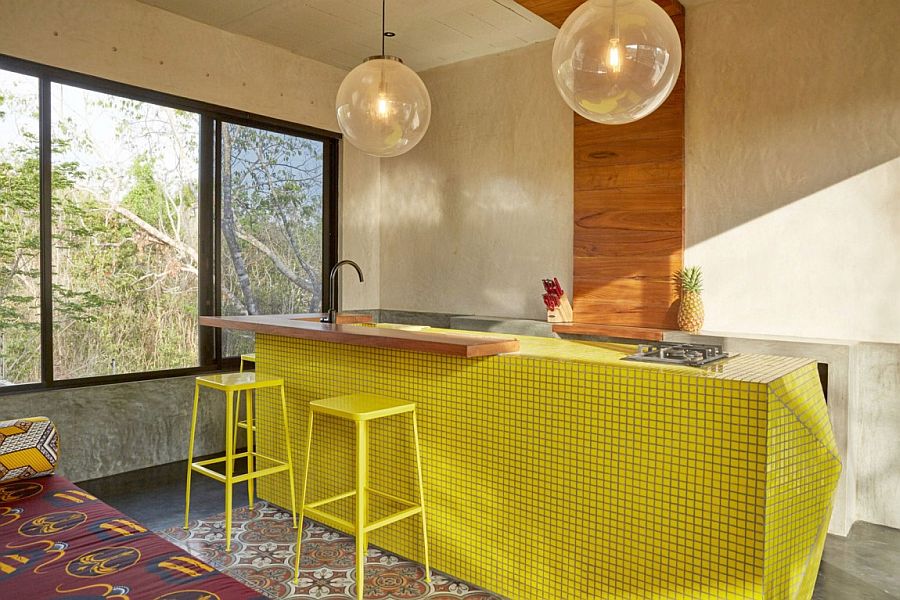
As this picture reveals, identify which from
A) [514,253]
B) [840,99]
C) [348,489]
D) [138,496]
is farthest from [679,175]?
[138,496]

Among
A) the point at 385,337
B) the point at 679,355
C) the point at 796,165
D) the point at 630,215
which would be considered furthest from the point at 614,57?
the point at 630,215

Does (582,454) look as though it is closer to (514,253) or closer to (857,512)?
(857,512)

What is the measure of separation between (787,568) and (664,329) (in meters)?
2.30

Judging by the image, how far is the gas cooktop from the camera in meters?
2.28

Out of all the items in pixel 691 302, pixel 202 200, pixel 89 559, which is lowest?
pixel 89 559

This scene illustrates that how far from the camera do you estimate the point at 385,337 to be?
269cm

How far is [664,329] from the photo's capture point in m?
4.27

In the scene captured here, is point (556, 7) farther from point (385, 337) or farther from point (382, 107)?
point (385, 337)

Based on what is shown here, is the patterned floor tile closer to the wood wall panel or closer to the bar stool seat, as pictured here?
the bar stool seat

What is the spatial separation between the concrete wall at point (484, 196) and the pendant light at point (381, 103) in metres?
2.04

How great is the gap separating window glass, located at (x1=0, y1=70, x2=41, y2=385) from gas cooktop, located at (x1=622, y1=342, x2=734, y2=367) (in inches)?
143

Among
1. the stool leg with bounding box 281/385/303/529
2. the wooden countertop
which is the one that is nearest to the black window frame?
the wooden countertop

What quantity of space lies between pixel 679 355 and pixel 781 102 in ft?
7.79

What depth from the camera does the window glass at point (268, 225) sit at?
4.99 metres
